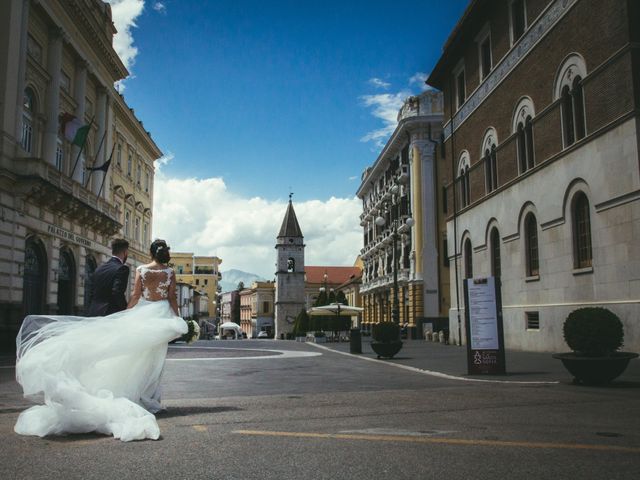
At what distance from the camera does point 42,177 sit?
24578 mm

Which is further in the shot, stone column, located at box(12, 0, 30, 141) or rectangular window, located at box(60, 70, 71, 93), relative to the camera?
rectangular window, located at box(60, 70, 71, 93)

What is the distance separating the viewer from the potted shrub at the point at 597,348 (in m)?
10.2

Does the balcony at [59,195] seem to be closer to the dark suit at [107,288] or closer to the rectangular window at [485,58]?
the dark suit at [107,288]

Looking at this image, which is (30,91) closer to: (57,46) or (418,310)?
(57,46)

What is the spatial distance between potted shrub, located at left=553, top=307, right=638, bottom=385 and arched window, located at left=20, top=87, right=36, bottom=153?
24536 millimetres

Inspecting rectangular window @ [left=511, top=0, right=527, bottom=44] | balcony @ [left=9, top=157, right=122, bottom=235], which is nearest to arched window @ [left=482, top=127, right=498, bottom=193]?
rectangular window @ [left=511, top=0, right=527, bottom=44]

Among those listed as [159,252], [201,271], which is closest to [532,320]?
[159,252]

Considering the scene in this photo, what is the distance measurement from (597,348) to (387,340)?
9551mm

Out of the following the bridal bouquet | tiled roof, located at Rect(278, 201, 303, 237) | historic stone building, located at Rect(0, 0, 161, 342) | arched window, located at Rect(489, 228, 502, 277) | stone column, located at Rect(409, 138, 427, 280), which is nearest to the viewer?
the bridal bouquet

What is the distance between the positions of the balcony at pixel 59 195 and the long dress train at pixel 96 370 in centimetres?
1951

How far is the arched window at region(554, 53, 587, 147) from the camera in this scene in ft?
59.2

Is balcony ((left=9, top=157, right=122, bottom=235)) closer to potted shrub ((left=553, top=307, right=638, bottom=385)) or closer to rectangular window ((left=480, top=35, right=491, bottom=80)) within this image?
rectangular window ((left=480, top=35, right=491, bottom=80))

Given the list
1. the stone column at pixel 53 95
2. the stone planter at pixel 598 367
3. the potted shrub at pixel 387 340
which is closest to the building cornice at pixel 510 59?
the potted shrub at pixel 387 340

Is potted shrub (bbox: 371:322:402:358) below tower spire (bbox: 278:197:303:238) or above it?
below
